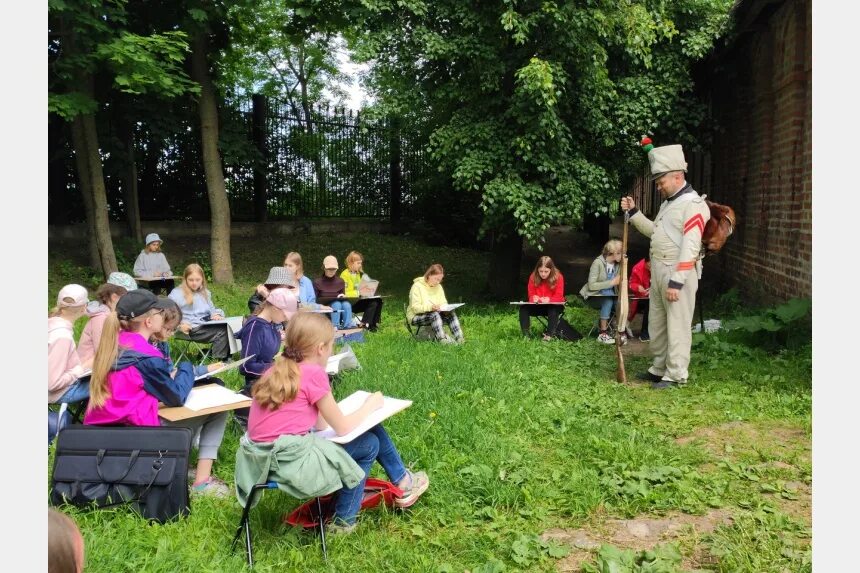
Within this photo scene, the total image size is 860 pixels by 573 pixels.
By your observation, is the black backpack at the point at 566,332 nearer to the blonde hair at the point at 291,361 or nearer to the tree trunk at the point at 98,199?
the blonde hair at the point at 291,361

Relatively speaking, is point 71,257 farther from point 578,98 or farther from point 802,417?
point 802,417

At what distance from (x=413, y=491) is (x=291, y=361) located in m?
1.11

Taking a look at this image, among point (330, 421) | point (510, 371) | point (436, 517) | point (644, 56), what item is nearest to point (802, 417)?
point (510, 371)

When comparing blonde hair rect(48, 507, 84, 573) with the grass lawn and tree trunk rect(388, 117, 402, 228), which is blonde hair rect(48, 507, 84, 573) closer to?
the grass lawn

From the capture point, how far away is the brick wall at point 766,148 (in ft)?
30.3

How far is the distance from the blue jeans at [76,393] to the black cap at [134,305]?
902mm

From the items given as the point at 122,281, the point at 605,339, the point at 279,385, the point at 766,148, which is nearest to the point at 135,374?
the point at 279,385

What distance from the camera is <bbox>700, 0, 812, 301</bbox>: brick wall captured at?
364 inches

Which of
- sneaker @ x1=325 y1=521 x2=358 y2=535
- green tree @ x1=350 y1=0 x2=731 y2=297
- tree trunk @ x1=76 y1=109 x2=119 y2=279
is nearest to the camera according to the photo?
sneaker @ x1=325 y1=521 x2=358 y2=535

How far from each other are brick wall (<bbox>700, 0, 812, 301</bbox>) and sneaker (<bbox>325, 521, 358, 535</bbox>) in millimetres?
6778

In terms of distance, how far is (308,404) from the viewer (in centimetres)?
384

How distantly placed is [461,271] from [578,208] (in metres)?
6.01

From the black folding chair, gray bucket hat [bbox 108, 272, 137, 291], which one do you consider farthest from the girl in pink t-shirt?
gray bucket hat [bbox 108, 272, 137, 291]

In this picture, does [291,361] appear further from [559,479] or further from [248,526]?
[559,479]
